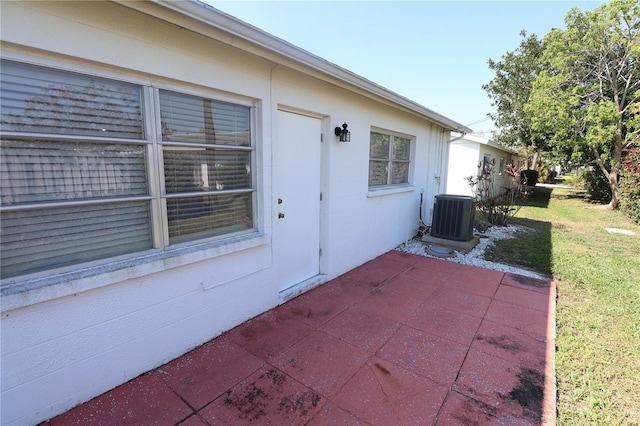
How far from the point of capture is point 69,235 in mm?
1979

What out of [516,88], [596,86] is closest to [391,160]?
[596,86]

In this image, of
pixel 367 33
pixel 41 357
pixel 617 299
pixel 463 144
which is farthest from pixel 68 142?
pixel 463 144

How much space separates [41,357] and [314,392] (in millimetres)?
1797

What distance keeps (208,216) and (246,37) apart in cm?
156

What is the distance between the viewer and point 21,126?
5.68 feet

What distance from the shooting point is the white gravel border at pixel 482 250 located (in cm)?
496

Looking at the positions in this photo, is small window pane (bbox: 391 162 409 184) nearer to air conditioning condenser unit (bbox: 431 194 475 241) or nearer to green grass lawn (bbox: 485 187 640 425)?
air conditioning condenser unit (bbox: 431 194 475 241)

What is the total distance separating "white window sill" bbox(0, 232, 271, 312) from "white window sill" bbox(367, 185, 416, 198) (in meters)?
2.82

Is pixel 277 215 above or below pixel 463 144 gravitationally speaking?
below

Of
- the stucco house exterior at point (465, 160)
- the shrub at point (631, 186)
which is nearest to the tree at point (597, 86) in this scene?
the shrub at point (631, 186)

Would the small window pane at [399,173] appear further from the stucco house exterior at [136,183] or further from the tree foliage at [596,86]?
the tree foliage at [596,86]

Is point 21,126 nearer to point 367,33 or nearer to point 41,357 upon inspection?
point 41,357

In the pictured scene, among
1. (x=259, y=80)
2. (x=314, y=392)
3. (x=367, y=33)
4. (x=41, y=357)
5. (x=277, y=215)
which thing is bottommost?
(x=314, y=392)

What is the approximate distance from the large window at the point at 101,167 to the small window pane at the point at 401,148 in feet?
12.4
